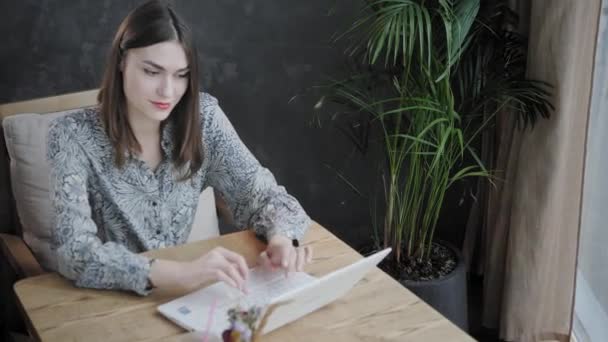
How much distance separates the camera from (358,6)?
283 centimetres

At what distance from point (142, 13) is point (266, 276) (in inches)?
27.4

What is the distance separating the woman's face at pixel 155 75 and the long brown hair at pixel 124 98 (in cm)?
2

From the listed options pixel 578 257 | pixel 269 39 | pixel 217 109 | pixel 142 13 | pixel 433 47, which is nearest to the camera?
pixel 142 13

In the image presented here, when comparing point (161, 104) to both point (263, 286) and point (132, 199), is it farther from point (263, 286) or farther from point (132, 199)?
point (263, 286)

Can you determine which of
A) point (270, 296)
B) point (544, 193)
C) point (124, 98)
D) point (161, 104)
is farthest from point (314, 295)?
point (544, 193)

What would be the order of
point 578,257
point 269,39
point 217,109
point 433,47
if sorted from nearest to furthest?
point 217,109 → point 433,47 → point 578,257 → point 269,39

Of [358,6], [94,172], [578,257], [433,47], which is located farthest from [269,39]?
[578,257]

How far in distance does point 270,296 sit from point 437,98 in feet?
3.52

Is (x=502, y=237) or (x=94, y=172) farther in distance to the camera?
(x=502, y=237)

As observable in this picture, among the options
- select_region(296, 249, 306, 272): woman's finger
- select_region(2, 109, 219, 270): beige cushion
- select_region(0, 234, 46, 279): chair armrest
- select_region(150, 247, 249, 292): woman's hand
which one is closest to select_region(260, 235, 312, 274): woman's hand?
select_region(296, 249, 306, 272): woman's finger

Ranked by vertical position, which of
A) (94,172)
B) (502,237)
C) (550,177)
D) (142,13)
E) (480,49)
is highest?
(142,13)

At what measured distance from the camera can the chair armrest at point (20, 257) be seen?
1981mm

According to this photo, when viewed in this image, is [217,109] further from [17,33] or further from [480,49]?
[480,49]

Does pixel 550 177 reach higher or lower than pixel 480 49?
lower
